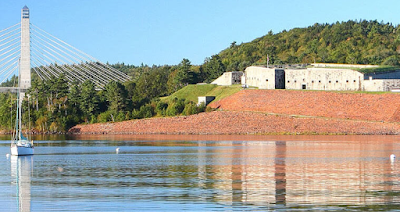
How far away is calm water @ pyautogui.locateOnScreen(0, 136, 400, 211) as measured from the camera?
20.5 metres

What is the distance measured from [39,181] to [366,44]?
338 ft

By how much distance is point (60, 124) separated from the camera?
8888 cm

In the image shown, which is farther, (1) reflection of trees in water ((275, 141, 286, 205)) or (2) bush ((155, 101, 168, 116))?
(2) bush ((155, 101, 168, 116))

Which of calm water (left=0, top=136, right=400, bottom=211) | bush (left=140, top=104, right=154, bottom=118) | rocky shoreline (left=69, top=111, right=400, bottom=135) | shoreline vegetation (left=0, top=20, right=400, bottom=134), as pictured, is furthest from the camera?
bush (left=140, top=104, right=154, bottom=118)

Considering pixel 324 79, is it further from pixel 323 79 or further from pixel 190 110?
pixel 190 110

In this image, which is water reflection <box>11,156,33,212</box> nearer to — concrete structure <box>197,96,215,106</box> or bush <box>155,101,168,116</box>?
bush <box>155,101,168,116</box>

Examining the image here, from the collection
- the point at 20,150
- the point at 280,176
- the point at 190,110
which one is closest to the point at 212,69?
the point at 190,110

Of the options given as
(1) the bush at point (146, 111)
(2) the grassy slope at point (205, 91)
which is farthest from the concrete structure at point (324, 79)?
(1) the bush at point (146, 111)

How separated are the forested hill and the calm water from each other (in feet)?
221

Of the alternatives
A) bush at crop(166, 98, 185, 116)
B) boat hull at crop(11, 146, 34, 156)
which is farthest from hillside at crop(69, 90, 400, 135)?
boat hull at crop(11, 146, 34, 156)

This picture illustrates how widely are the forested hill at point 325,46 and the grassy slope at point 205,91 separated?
64.0ft

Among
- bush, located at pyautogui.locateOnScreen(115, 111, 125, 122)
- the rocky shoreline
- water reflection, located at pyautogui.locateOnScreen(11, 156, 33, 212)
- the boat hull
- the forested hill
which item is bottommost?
water reflection, located at pyautogui.locateOnScreen(11, 156, 33, 212)

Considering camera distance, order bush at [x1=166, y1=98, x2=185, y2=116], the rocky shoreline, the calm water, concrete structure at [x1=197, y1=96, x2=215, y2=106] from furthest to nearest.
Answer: concrete structure at [x1=197, y1=96, x2=215, y2=106] < bush at [x1=166, y1=98, x2=185, y2=116] < the rocky shoreline < the calm water

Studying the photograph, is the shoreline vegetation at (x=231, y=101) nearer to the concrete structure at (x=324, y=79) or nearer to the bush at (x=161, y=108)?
the bush at (x=161, y=108)
